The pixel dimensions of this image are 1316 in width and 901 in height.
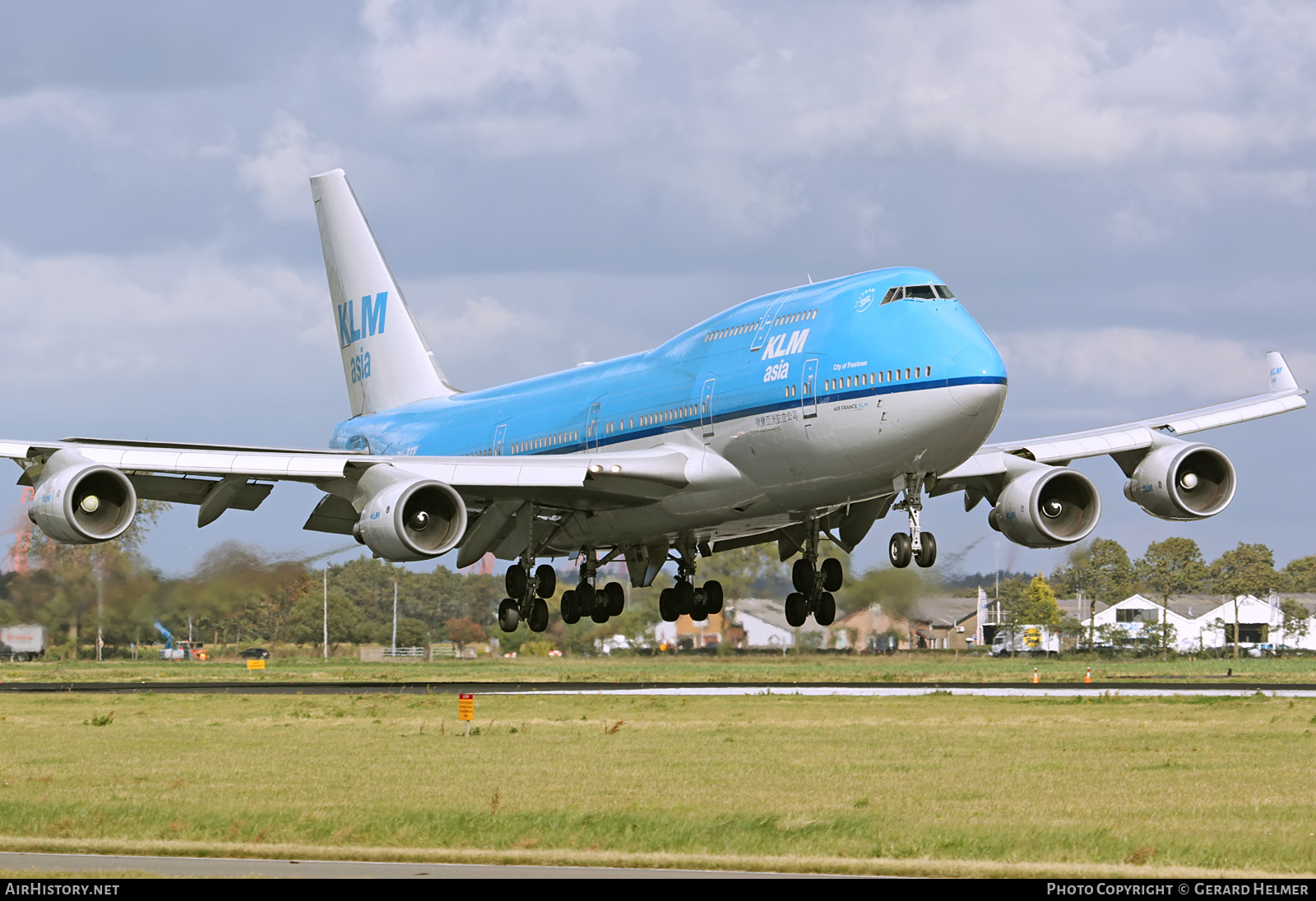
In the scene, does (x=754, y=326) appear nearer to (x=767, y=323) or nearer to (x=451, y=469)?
(x=767, y=323)

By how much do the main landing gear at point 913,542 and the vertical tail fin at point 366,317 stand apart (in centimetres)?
2704

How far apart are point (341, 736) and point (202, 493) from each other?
8.38m

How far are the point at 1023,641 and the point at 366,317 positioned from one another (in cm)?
8132

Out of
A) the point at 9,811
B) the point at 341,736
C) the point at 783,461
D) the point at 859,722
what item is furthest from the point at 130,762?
the point at 859,722

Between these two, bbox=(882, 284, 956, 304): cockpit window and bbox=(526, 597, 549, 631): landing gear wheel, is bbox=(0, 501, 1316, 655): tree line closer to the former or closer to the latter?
bbox=(526, 597, 549, 631): landing gear wheel

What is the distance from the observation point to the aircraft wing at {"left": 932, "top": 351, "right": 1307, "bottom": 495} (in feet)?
147

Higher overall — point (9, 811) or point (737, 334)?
point (737, 334)

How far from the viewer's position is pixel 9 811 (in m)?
29.9

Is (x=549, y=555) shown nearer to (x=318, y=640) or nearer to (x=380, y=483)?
(x=380, y=483)

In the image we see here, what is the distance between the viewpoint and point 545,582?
52.3 metres

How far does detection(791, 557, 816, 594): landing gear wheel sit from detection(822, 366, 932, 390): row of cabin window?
9.94 m

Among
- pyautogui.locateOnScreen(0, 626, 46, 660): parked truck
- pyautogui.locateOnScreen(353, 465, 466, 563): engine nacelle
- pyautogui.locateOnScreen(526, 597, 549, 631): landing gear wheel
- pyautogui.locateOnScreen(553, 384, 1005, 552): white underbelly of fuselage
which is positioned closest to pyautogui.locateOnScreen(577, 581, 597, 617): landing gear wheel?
pyautogui.locateOnScreen(526, 597, 549, 631): landing gear wheel

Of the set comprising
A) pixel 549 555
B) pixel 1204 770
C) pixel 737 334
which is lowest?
pixel 1204 770
